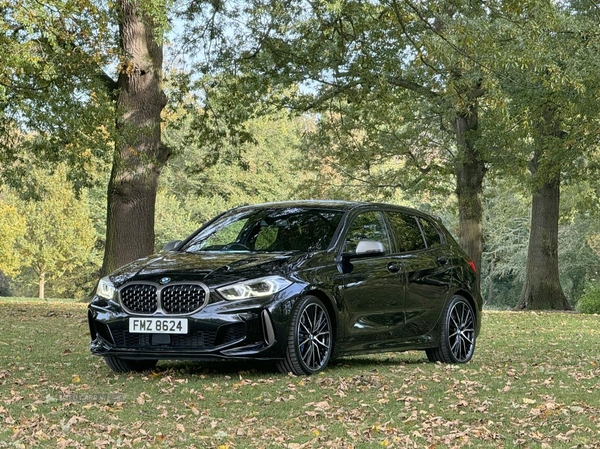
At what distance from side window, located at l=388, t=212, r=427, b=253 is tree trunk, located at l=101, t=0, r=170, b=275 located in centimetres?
919

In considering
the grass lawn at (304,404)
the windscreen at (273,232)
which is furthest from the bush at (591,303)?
the windscreen at (273,232)

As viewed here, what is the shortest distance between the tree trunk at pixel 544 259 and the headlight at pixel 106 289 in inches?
872

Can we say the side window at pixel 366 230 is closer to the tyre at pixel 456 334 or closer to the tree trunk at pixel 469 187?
the tyre at pixel 456 334

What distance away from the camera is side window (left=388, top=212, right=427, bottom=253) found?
10680mm

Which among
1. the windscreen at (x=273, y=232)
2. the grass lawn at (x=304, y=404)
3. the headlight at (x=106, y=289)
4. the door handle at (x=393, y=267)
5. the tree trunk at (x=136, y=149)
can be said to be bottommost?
the grass lawn at (x=304, y=404)

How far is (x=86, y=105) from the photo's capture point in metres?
17.7

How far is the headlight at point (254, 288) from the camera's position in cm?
877

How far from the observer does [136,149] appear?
63.7 feet

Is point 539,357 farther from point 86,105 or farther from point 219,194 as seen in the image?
point 219,194

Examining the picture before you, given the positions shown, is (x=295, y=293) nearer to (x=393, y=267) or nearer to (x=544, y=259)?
(x=393, y=267)

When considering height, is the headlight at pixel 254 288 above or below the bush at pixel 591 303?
above

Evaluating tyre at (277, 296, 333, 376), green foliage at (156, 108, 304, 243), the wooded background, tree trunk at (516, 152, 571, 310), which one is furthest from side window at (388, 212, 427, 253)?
green foliage at (156, 108, 304, 243)

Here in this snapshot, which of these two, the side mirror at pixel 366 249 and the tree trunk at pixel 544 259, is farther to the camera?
the tree trunk at pixel 544 259

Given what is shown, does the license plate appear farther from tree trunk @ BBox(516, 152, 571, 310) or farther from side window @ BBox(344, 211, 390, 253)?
tree trunk @ BBox(516, 152, 571, 310)
